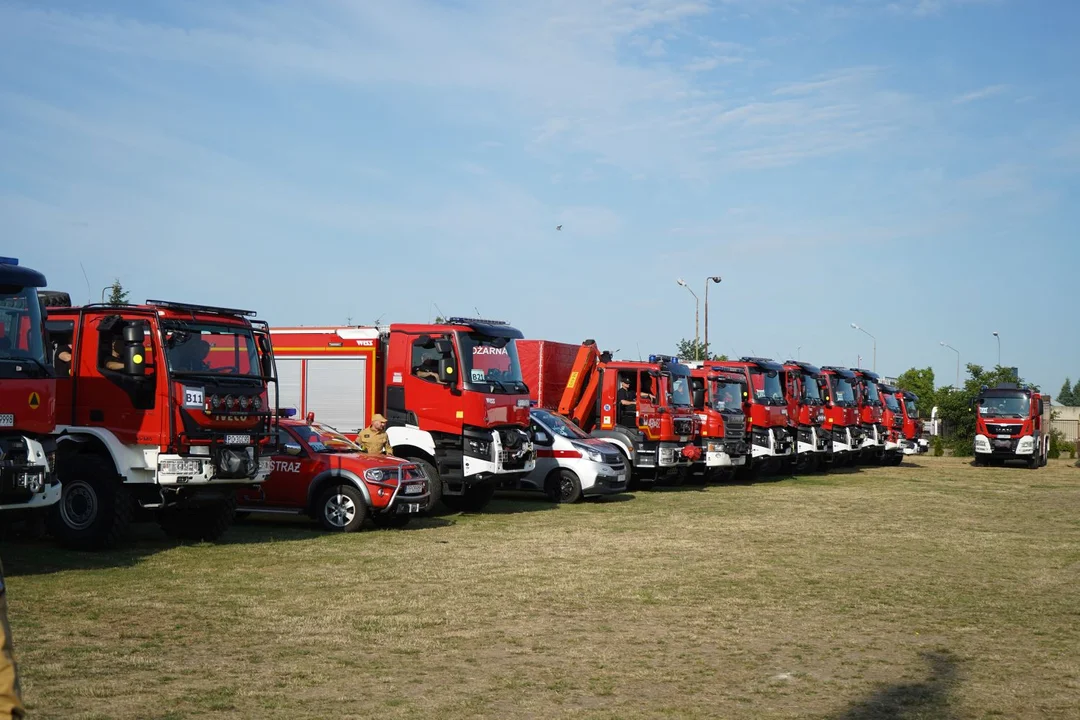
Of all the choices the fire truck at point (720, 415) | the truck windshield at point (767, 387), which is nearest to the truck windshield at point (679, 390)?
the fire truck at point (720, 415)

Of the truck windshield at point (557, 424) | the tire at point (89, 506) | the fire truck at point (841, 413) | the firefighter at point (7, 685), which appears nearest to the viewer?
the firefighter at point (7, 685)

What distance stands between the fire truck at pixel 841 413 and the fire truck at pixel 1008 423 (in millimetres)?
6529

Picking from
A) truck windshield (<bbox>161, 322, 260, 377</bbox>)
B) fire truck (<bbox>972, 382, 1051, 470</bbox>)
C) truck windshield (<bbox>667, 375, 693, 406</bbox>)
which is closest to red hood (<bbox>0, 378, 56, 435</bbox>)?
truck windshield (<bbox>161, 322, 260, 377</bbox>)

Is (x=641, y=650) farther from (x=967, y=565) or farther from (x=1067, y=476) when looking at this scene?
(x=1067, y=476)

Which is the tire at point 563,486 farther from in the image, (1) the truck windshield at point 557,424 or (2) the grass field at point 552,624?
(2) the grass field at point 552,624

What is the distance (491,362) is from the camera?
63.2 ft

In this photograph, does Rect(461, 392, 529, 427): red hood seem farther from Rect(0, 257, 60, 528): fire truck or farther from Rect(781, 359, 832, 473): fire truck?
Rect(781, 359, 832, 473): fire truck

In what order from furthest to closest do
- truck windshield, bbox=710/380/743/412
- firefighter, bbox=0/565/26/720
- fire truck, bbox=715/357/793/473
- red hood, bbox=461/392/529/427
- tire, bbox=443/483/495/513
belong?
fire truck, bbox=715/357/793/473
truck windshield, bbox=710/380/743/412
tire, bbox=443/483/495/513
red hood, bbox=461/392/529/427
firefighter, bbox=0/565/26/720

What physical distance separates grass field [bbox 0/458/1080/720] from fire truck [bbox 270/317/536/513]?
173 cm

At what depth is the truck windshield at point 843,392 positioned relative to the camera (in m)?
36.8

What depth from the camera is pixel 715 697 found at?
7.39m

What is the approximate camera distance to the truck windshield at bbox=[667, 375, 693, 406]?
85.2 feet

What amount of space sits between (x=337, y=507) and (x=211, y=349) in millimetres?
3123

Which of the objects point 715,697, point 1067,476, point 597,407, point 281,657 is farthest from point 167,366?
point 1067,476
